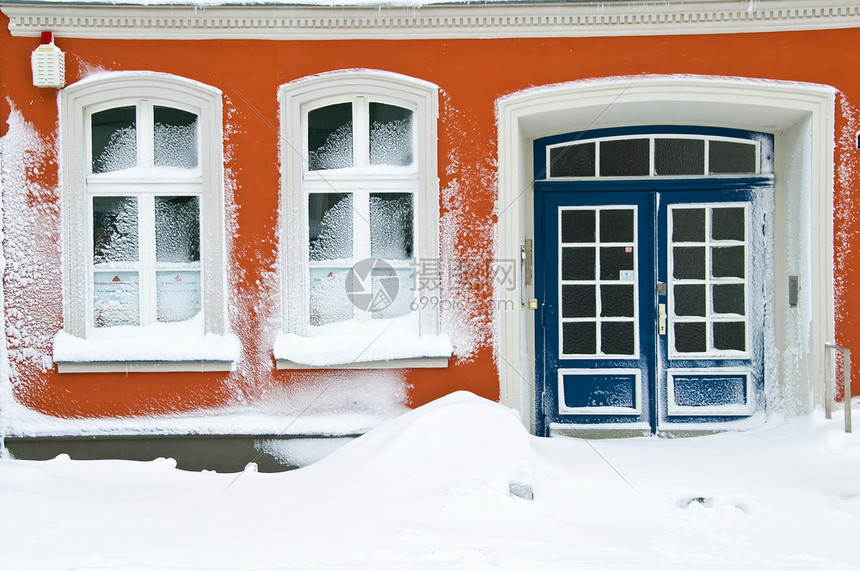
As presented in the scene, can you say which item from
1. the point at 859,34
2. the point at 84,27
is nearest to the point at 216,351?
the point at 84,27

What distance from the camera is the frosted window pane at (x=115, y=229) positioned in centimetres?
561

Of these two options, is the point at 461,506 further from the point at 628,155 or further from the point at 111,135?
the point at 111,135

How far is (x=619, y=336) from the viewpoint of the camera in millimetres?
6070

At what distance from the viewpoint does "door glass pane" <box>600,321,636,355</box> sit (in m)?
6.06

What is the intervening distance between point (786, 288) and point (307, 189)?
12.6 feet

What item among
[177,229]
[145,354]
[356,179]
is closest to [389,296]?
[356,179]

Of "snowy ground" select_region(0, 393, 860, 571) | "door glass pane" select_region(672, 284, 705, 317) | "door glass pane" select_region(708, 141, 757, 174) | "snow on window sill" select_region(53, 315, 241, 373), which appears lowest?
"snowy ground" select_region(0, 393, 860, 571)

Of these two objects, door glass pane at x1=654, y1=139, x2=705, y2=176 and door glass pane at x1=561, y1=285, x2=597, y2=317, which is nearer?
door glass pane at x1=654, y1=139, x2=705, y2=176

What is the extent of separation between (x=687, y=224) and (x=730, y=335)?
0.99 m

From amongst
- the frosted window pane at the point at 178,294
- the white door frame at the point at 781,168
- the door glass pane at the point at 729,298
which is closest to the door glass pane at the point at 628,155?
the white door frame at the point at 781,168

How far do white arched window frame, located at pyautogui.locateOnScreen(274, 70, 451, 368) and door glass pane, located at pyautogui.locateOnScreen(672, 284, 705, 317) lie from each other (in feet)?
6.78

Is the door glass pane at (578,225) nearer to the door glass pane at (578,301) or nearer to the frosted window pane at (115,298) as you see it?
the door glass pane at (578,301)

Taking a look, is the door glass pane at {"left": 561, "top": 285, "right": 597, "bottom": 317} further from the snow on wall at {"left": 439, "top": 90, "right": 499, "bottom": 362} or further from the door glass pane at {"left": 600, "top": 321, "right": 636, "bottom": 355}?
the snow on wall at {"left": 439, "top": 90, "right": 499, "bottom": 362}

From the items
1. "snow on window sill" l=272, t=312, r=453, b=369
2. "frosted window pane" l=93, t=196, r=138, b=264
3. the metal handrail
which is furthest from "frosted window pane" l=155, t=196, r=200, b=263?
the metal handrail
